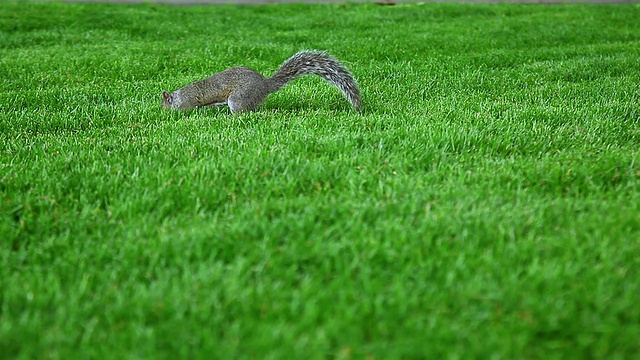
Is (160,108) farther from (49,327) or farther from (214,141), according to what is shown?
(49,327)

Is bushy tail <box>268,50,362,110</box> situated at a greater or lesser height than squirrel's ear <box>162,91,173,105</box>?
greater

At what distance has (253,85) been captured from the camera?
17.4 feet

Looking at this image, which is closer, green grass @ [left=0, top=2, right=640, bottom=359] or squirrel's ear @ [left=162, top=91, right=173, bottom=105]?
green grass @ [left=0, top=2, right=640, bottom=359]

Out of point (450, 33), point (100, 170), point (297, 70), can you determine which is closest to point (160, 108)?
point (297, 70)

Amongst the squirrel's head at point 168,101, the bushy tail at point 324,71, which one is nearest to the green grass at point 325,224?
the squirrel's head at point 168,101

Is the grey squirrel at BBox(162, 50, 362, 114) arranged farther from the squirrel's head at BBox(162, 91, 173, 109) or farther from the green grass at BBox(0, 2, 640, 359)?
the green grass at BBox(0, 2, 640, 359)

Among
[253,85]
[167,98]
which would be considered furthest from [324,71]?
[167,98]

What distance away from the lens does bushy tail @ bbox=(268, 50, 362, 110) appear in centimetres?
509

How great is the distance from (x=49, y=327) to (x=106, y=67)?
5.95m

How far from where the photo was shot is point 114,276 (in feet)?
8.18

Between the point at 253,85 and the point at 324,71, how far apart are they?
660 mm

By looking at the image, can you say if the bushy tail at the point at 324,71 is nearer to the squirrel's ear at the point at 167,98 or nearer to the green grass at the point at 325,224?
the green grass at the point at 325,224

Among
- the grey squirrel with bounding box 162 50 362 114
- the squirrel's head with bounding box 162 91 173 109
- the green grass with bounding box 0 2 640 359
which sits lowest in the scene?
the green grass with bounding box 0 2 640 359

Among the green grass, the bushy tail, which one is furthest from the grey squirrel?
the green grass
